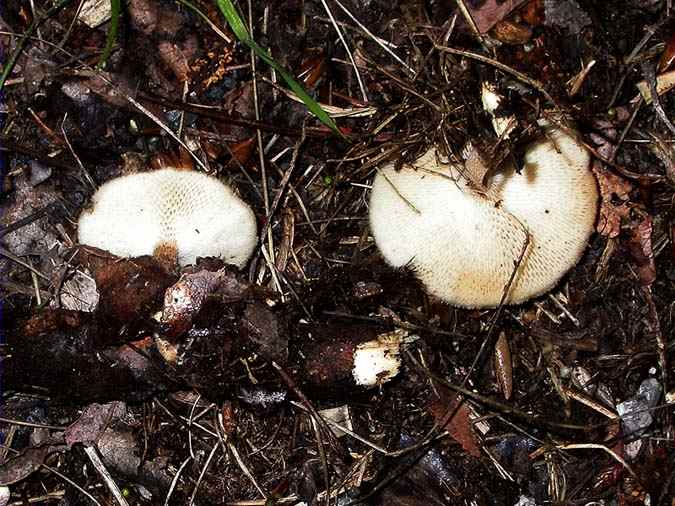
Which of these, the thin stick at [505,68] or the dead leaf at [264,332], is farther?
the thin stick at [505,68]

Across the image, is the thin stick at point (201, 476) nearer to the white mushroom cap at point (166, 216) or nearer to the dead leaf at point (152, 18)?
the white mushroom cap at point (166, 216)

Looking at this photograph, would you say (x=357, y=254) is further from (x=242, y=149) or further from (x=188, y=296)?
(x=188, y=296)

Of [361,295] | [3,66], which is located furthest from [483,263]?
[3,66]

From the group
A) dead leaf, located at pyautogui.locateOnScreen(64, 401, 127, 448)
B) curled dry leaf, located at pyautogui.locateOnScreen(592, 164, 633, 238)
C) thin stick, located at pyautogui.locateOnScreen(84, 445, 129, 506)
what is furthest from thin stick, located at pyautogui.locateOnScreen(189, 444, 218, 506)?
curled dry leaf, located at pyautogui.locateOnScreen(592, 164, 633, 238)

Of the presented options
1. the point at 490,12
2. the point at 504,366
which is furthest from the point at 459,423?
the point at 490,12

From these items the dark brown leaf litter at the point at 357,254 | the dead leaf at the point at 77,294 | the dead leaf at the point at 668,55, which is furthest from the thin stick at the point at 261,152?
the dead leaf at the point at 668,55

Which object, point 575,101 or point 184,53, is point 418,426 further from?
point 184,53
